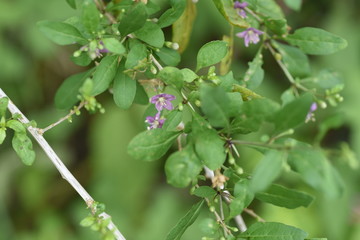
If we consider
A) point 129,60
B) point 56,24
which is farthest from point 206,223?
point 56,24

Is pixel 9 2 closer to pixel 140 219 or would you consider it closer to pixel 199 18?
pixel 199 18

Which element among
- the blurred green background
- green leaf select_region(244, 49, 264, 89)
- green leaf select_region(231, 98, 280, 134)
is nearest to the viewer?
green leaf select_region(231, 98, 280, 134)

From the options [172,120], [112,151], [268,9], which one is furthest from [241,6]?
[112,151]

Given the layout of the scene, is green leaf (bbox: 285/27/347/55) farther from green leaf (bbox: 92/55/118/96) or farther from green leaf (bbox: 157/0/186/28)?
green leaf (bbox: 92/55/118/96)

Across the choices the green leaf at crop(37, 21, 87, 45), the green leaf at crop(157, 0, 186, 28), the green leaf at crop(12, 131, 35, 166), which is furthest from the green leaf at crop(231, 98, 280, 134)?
the green leaf at crop(12, 131, 35, 166)

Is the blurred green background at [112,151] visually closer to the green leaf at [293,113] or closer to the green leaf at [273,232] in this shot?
the green leaf at [273,232]
